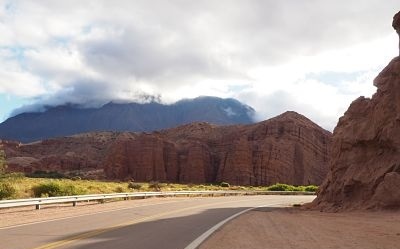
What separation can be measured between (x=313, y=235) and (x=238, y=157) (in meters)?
108

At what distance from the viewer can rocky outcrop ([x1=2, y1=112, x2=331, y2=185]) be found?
4737 inches

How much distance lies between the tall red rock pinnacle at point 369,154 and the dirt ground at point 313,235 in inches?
124

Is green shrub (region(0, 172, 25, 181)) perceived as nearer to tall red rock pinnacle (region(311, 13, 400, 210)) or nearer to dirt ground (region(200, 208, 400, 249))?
dirt ground (region(200, 208, 400, 249))

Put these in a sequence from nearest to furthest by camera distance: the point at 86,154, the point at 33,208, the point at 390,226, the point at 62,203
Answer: the point at 390,226, the point at 33,208, the point at 62,203, the point at 86,154

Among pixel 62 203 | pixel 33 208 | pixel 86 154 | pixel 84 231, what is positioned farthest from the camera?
pixel 86 154

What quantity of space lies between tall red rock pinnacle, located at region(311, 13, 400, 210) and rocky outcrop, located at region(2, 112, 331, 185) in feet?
291

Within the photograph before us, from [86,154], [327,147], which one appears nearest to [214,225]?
[327,147]

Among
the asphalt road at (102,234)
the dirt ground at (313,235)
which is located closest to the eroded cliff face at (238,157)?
the dirt ground at (313,235)

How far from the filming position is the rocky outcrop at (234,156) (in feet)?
395

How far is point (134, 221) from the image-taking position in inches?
762

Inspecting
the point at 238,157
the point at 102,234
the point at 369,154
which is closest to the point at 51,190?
the point at 369,154

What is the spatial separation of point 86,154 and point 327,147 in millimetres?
70702

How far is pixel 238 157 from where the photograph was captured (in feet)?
403

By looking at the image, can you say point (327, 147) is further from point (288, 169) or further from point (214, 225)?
point (214, 225)
